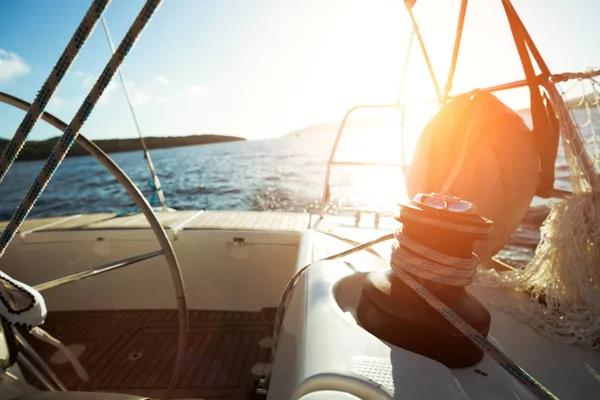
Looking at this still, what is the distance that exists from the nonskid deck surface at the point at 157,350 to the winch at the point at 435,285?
1.85 meters

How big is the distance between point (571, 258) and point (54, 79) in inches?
71.8

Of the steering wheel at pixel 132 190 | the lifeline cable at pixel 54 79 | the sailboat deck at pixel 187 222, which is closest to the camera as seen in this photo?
the lifeline cable at pixel 54 79

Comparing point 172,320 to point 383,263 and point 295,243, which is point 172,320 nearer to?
point 295,243

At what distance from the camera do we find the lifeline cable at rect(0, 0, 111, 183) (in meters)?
0.74

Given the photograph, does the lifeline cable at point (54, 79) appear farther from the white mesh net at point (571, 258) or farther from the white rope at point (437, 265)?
the white mesh net at point (571, 258)

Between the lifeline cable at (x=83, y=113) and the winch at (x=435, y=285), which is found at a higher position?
the lifeline cable at (x=83, y=113)

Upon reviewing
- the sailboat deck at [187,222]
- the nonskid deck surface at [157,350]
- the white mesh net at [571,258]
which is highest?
the white mesh net at [571,258]

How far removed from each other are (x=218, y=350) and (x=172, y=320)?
664 mm

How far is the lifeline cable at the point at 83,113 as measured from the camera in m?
0.75

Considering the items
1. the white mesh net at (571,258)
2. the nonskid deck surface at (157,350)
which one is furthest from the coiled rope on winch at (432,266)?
the nonskid deck surface at (157,350)

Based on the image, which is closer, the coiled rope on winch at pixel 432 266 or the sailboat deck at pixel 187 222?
the coiled rope on winch at pixel 432 266

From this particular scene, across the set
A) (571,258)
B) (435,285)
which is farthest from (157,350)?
(571,258)

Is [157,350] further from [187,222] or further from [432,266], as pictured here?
[432,266]

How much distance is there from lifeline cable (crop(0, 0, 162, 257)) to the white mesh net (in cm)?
160
